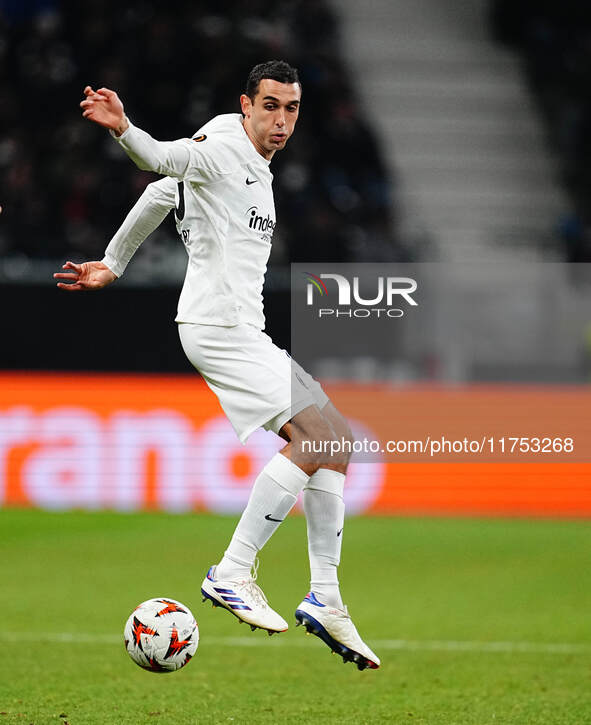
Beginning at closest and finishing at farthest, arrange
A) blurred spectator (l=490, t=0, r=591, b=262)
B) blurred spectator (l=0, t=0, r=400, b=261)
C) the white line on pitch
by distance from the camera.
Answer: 1. the white line on pitch
2. blurred spectator (l=0, t=0, r=400, b=261)
3. blurred spectator (l=490, t=0, r=591, b=262)

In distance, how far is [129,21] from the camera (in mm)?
18703

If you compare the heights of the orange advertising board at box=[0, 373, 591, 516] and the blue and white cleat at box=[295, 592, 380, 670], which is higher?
the blue and white cleat at box=[295, 592, 380, 670]

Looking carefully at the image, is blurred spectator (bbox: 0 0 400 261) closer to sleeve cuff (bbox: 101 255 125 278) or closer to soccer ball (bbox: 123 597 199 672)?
sleeve cuff (bbox: 101 255 125 278)

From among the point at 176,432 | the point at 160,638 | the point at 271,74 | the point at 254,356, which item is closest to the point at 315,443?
the point at 254,356

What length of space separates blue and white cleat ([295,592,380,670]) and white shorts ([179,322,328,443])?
0.78 metres

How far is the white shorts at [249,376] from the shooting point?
5422 millimetres

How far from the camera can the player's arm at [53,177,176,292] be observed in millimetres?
5645

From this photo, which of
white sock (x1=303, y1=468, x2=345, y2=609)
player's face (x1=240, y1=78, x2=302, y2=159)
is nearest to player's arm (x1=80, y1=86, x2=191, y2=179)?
player's face (x1=240, y1=78, x2=302, y2=159)

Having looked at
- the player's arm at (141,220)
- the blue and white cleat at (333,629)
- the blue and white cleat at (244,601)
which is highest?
the player's arm at (141,220)

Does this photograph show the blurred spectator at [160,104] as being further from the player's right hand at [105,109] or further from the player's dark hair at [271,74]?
the player's right hand at [105,109]

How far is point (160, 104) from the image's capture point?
1733 cm

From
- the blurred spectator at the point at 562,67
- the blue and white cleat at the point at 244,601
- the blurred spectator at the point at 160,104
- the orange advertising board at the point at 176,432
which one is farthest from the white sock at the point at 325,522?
the blurred spectator at the point at 562,67

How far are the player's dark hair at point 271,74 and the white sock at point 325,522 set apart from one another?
5.52 feet

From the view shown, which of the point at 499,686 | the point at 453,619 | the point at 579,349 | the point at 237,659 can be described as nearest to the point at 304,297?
the point at 579,349
